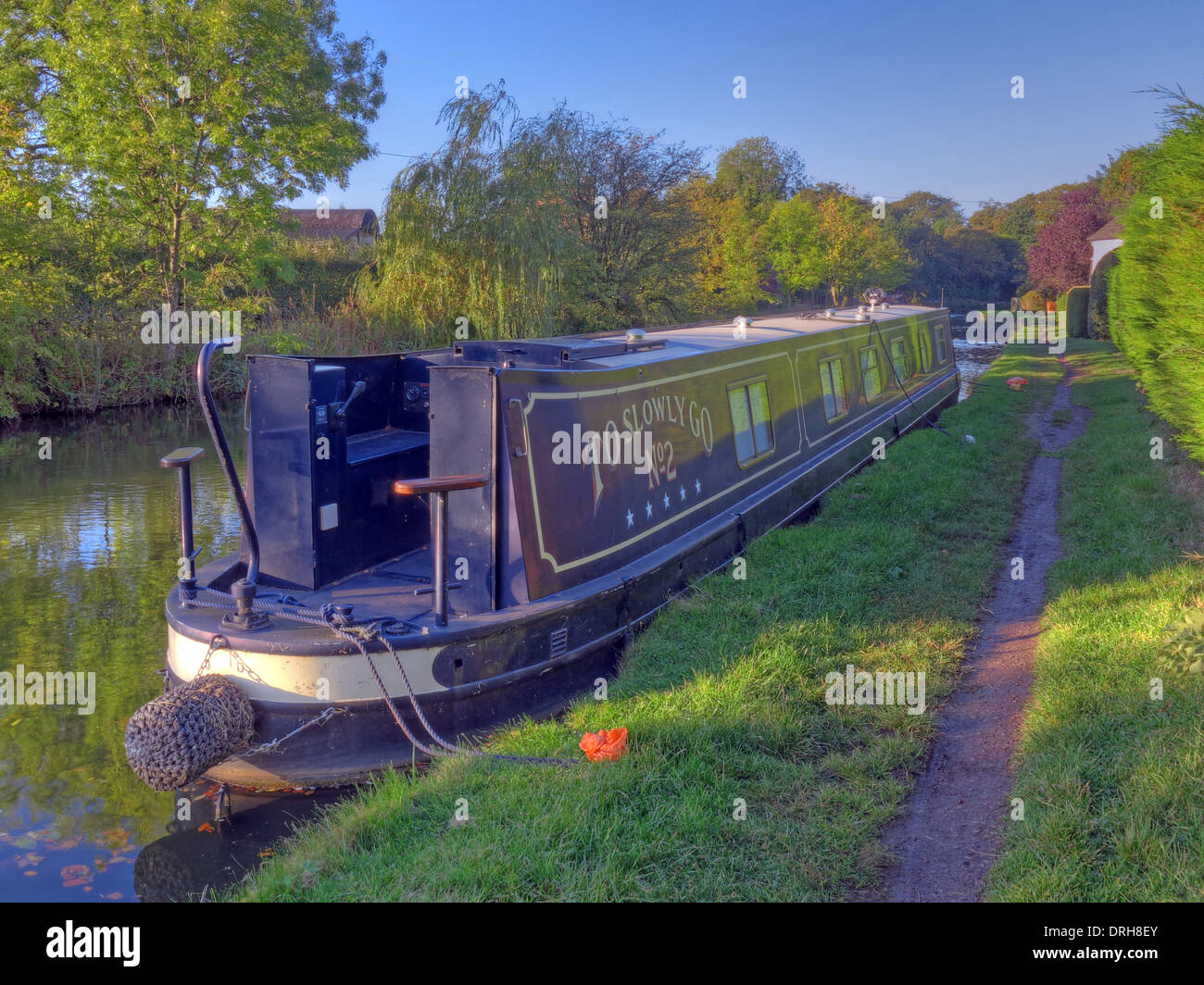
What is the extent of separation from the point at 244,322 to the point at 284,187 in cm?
481

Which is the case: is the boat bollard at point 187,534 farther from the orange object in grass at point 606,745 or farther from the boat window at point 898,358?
the boat window at point 898,358

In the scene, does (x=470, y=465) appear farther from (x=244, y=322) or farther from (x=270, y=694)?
(x=244, y=322)

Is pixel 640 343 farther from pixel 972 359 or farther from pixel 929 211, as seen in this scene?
pixel 929 211

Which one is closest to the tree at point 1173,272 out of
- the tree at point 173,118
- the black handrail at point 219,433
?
the black handrail at point 219,433

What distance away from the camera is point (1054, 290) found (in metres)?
43.9

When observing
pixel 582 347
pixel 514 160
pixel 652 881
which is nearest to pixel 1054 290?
pixel 514 160

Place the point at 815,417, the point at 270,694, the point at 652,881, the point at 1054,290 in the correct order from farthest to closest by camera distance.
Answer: the point at 1054,290 → the point at 815,417 → the point at 270,694 → the point at 652,881

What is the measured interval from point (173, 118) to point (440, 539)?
21218 millimetres

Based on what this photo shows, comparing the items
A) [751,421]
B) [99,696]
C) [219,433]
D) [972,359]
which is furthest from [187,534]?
[972,359]

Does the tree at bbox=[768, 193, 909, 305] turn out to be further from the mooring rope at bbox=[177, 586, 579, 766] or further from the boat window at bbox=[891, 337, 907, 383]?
the mooring rope at bbox=[177, 586, 579, 766]

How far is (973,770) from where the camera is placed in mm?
4316

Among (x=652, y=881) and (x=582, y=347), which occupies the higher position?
(x=582, y=347)

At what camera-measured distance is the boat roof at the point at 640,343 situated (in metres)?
5.96

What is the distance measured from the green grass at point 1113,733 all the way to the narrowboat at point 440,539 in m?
2.59
